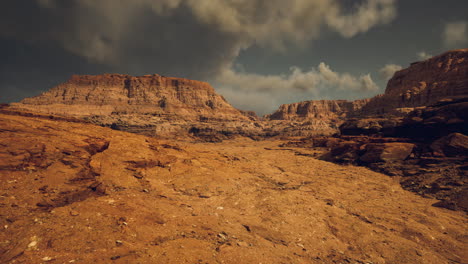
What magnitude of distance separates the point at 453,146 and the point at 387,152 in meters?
5.35

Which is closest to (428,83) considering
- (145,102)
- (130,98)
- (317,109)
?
(317,109)

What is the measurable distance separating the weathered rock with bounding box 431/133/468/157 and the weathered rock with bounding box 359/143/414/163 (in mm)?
2605

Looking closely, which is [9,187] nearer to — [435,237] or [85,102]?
[435,237]

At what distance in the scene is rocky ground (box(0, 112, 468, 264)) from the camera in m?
5.03

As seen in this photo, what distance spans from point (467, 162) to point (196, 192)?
76.0 ft

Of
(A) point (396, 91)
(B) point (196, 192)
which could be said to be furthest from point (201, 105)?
(B) point (196, 192)

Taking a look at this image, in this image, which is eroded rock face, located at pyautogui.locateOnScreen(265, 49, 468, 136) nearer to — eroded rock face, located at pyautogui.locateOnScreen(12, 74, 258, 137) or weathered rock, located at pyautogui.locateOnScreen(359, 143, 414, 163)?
weathered rock, located at pyautogui.locateOnScreen(359, 143, 414, 163)

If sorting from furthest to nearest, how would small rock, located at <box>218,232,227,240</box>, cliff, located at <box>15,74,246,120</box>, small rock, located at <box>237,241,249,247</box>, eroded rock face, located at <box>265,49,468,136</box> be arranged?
cliff, located at <box>15,74,246,120</box> < eroded rock face, located at <box>265,49,468,136</box> < small rock, located at <box>218,232,227,240</box> < small rock, located at <box>237,241,249,247</box>

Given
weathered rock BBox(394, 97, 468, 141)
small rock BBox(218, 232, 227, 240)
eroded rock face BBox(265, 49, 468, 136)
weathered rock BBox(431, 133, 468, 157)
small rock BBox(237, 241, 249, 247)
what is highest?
eroded rock face BBox(265, 49, 468, 136)

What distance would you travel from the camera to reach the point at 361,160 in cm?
2517

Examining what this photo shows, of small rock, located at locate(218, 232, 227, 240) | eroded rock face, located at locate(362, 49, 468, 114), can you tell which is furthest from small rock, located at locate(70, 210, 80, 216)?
eroded rock face, located at locate(362, 49, 468, 114)

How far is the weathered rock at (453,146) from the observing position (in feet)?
59.4

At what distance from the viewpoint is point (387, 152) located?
23016 mm

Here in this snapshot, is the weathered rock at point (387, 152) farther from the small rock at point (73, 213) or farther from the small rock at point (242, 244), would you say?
the small rock at point (73, 213)
